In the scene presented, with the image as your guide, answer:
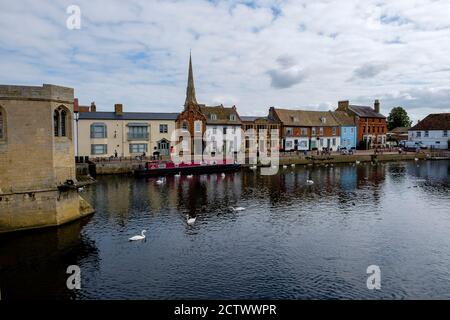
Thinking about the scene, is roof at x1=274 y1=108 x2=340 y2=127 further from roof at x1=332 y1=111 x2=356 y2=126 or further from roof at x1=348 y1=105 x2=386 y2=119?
roof at x1=348 y1=105 x2=386 y2=119

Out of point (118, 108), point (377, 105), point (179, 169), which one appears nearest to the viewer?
point (179, 169)

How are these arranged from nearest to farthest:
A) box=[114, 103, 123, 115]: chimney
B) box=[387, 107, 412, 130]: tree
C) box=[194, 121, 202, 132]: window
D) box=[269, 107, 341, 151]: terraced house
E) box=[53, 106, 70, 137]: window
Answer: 1. box=[53, 106, 70, 137]: window
2. box=[114, 103, 123, 115]: chimney
3. box=[194, 121, 202, 132]: window
4. box=[269, 107, 341, 151]: terraced house
5. box=[387, 107, 412, 130]: tree

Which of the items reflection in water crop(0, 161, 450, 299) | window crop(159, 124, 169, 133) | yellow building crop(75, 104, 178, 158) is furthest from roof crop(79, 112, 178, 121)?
reflection in water crop(0, 161, 450, 299)

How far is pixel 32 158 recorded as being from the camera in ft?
85.1

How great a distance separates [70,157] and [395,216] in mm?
26715

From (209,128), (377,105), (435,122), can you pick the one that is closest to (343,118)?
(377,105)

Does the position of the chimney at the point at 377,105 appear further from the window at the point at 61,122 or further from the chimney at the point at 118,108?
the window at the point at 61,122

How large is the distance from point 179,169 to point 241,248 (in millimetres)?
34061

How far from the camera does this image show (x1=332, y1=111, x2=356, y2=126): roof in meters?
93.1

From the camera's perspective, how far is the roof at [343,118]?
93.1m

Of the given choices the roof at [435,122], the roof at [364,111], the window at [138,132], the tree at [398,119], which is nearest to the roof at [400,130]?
the tree at [398,119]

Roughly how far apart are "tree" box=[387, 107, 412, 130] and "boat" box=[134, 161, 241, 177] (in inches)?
4077

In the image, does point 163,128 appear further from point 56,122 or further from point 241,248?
point 241,248
